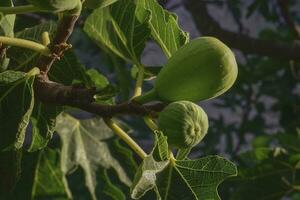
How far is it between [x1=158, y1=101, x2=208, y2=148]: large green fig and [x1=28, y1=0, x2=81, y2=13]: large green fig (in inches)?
6.9

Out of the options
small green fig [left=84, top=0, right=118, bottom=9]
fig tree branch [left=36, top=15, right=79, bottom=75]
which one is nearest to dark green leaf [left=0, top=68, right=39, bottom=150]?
fig tree branch [left=36, top=15, right=79, bottom=75]

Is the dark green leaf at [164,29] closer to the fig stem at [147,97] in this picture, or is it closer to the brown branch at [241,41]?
the fig stem at [147,97]

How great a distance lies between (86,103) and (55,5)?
0.17 meters

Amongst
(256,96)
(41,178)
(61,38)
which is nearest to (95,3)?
(61,38)

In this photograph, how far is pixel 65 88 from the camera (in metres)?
0.88

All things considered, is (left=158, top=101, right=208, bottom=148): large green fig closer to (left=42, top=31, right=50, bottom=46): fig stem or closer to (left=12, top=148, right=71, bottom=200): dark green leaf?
(left=42, top=31, right=50, bottom=46): fig stem

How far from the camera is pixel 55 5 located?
729 mm

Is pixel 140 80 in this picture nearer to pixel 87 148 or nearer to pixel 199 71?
pixel 199 71

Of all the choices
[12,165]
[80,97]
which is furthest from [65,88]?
[12,165]

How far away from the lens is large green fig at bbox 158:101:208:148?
0.80 metres

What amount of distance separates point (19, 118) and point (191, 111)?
23 cm

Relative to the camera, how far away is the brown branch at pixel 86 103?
85cm

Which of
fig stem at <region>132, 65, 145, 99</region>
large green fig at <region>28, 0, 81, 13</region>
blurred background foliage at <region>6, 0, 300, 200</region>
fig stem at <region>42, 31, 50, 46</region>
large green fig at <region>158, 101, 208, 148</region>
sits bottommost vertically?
blurred background foliage at <region>6, 0, 300, 200</region>

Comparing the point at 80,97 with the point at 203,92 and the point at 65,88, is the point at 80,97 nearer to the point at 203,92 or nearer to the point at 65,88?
the point at 65,88
